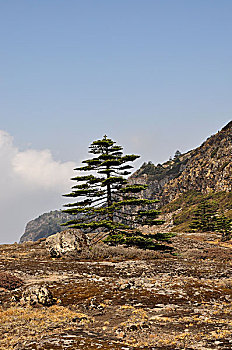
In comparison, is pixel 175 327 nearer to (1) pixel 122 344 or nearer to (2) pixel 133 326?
(2) pixel 133 326

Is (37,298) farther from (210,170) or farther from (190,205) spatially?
(210,170)

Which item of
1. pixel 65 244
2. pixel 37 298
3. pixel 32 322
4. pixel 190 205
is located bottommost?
pixel 32 322

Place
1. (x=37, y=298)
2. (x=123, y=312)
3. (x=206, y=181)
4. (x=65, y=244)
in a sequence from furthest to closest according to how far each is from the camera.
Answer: (x=206, y=181), (x=65, y=244), (x=37, y=298), (x=123, y=312)

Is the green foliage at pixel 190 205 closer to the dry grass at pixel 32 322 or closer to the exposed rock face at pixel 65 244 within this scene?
the exposed rock face at pixel 65 244

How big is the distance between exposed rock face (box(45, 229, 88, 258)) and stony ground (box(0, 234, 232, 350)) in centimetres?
872

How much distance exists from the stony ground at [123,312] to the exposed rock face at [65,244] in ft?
28.6

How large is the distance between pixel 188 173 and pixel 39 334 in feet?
556

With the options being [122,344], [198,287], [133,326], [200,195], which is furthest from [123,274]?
[200,195]

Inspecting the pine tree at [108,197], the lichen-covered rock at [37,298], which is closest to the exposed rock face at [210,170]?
the pine tree at [108,197]

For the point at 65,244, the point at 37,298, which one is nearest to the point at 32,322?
the point at 37,298

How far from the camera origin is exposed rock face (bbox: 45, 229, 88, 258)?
93.7ft

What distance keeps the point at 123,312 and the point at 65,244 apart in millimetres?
18878

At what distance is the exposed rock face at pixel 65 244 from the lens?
2855 cm

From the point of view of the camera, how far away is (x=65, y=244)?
28.9 metres
